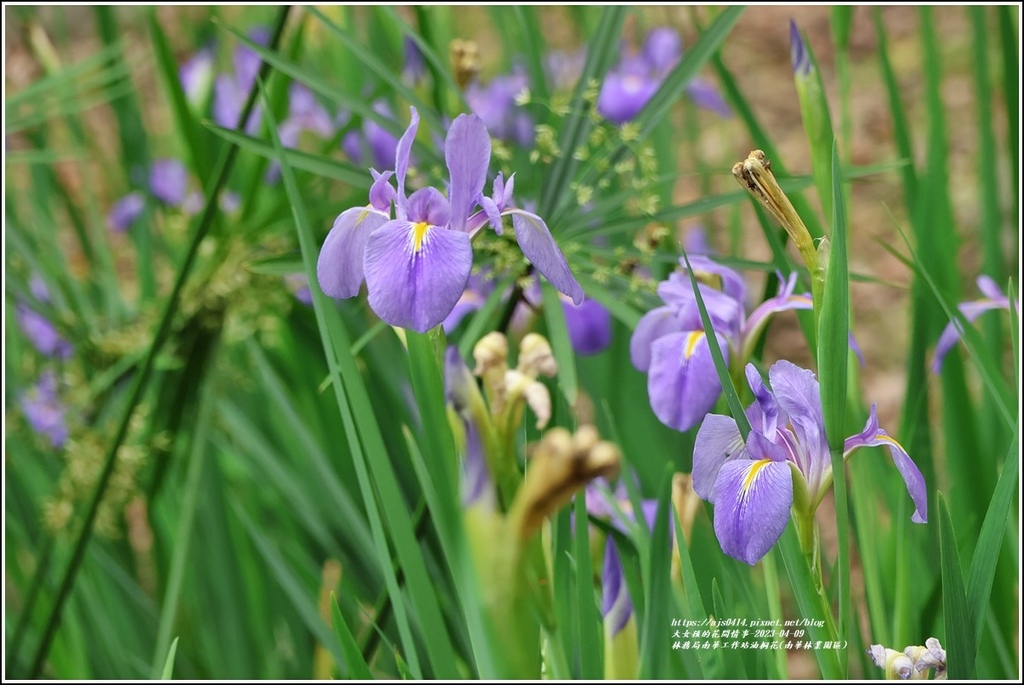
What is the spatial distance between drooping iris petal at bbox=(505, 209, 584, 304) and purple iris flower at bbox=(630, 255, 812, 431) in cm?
11

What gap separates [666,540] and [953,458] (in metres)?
0.58

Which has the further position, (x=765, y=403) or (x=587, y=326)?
(x=587, y=326)

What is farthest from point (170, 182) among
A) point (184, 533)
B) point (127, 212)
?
point (184, 533)

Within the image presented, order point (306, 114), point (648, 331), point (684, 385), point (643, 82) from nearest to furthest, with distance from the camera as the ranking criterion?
point (684, 385)
point (648, 331)
point (643, 82)
point (306, 114)

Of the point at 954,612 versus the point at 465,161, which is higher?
the point at 465,161

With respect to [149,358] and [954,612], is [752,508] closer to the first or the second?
[954,612]

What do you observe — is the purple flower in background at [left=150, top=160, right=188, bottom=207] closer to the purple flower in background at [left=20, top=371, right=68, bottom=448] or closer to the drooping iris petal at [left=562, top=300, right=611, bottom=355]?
the purple flower in background at [left=20, top=371, right=68, bottom=448]

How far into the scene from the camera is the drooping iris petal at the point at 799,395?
0.47 meters

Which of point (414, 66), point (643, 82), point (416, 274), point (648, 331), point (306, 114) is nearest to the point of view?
point (416, 274)

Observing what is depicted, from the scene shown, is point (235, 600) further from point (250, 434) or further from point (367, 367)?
point (367, 367)

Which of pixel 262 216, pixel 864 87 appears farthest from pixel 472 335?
pixel 864 87

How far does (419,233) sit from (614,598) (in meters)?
0.28

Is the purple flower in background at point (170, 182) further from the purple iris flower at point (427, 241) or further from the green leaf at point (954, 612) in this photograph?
the green leaf at point (954, 612)

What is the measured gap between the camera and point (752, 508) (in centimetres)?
43
